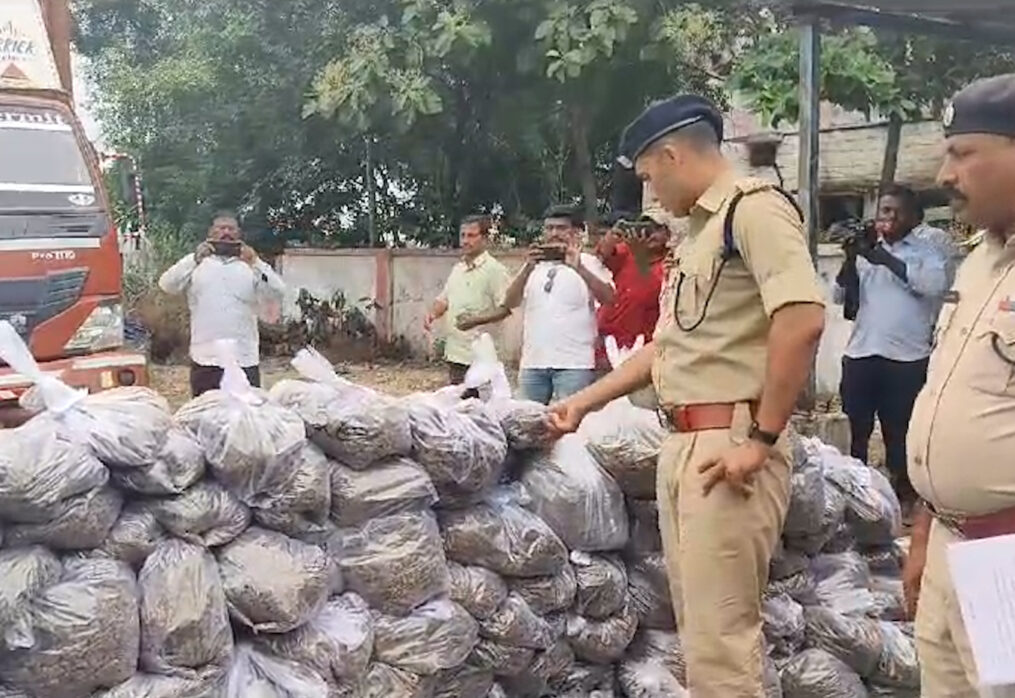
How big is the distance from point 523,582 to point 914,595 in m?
1.20

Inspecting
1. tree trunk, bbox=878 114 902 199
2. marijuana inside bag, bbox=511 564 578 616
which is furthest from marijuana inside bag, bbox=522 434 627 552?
tree trunk, bbox=878 114 902 199

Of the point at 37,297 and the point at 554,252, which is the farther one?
the point at 554,252

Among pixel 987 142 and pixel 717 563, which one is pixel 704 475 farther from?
pixel 987 142

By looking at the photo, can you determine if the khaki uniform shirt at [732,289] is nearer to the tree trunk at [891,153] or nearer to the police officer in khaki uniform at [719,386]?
the police officer in khaki uniform at [719,386]

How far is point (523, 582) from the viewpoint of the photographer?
3.85 m

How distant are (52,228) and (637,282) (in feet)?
10.2

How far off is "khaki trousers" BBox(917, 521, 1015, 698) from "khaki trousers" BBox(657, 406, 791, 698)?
1.67 ft

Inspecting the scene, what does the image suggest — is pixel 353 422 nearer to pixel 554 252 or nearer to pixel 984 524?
pixel 984 524

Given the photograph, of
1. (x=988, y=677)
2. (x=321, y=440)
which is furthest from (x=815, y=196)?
(x=988, y=677)

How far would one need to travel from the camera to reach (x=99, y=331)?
24.5 ft

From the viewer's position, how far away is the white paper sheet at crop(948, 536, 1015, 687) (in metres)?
2.33

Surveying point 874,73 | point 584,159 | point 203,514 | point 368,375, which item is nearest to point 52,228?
point 203,514

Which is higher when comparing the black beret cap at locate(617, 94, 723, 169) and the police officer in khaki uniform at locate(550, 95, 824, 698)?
the black beret cap at locate(617, 94, 723, 169)

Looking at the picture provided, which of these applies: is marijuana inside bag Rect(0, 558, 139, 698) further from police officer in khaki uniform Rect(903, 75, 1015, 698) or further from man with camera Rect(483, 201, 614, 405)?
man with camera Rect(483, 201, 614, 405)
